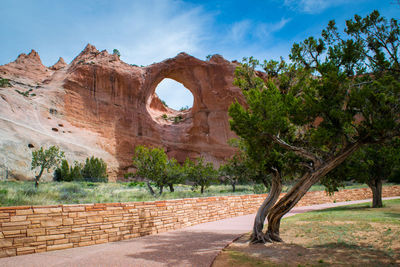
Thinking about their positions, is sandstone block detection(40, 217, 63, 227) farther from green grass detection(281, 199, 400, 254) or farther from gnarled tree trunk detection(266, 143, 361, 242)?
green grass detection(281, 199, 400, 254)

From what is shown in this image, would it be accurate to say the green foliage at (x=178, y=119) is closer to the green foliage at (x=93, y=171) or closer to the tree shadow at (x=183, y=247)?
the green foliage at (x=93, y=171)

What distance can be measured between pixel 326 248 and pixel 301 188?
161 cm

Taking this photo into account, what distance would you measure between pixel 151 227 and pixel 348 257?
5837mm

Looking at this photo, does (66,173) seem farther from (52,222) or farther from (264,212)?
→ (264,212)

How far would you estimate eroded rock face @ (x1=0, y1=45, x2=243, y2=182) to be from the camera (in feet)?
125

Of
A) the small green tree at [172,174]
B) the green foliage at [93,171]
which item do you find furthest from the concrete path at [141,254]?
the green foliage at [93,171]

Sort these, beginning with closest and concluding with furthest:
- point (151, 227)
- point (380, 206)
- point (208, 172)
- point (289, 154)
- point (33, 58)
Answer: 1. point (289, 154)
2. point (151, 227)
3. point (380, 206)
4. point (208, 172)
5. point (33, 58)

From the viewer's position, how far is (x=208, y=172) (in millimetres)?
24422

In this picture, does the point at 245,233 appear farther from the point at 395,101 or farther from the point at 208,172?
the point at 208,172

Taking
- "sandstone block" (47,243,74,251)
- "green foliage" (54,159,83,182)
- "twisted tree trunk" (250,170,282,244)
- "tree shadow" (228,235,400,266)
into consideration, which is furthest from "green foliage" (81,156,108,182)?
"tree shadow" (228,235,400,266)

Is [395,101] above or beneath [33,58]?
beneath

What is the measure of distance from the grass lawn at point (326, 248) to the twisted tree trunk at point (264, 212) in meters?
0.28

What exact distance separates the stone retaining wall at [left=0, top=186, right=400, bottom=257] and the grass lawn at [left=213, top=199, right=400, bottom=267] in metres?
2.97

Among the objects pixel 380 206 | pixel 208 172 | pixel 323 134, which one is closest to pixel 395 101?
pixel 323 134
